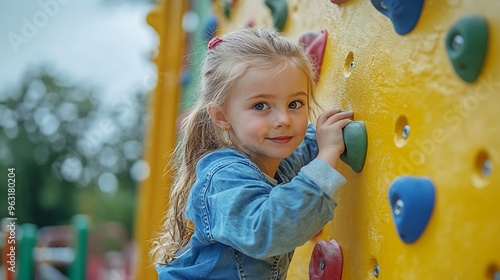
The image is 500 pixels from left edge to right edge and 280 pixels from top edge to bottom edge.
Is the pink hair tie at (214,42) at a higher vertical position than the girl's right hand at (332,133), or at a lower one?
higher

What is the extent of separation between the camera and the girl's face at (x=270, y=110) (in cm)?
117

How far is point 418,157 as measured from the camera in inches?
37.1

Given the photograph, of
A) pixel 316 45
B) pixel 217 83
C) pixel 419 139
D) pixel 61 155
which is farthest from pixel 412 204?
pixel 61 155

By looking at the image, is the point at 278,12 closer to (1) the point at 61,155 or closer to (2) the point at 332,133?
(2) the point at 332,133

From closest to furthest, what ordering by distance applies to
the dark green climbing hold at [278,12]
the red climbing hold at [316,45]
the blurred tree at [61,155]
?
the red climbing hold at [316,45], the dark green climbing hold at [278,12], the blurred tree at [61,155]

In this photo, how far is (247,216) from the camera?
1045 millimetres

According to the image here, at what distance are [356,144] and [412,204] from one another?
254 millimetres

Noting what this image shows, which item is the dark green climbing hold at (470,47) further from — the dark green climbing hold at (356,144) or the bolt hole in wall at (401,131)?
the dark green climbing hold at (356,144)

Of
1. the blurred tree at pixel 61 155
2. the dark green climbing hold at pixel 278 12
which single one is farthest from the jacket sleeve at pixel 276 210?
the blurred tree at pixel 61 155

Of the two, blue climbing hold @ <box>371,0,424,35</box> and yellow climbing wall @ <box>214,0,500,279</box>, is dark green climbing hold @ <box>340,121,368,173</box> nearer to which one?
yellow climbing wall @ <box>214,0,500,279</box>

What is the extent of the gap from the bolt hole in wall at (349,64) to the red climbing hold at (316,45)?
0.45 ft

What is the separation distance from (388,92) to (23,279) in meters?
2.55

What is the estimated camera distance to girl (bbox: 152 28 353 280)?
3.38 feet

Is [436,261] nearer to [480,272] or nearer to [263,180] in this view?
[480,272]
